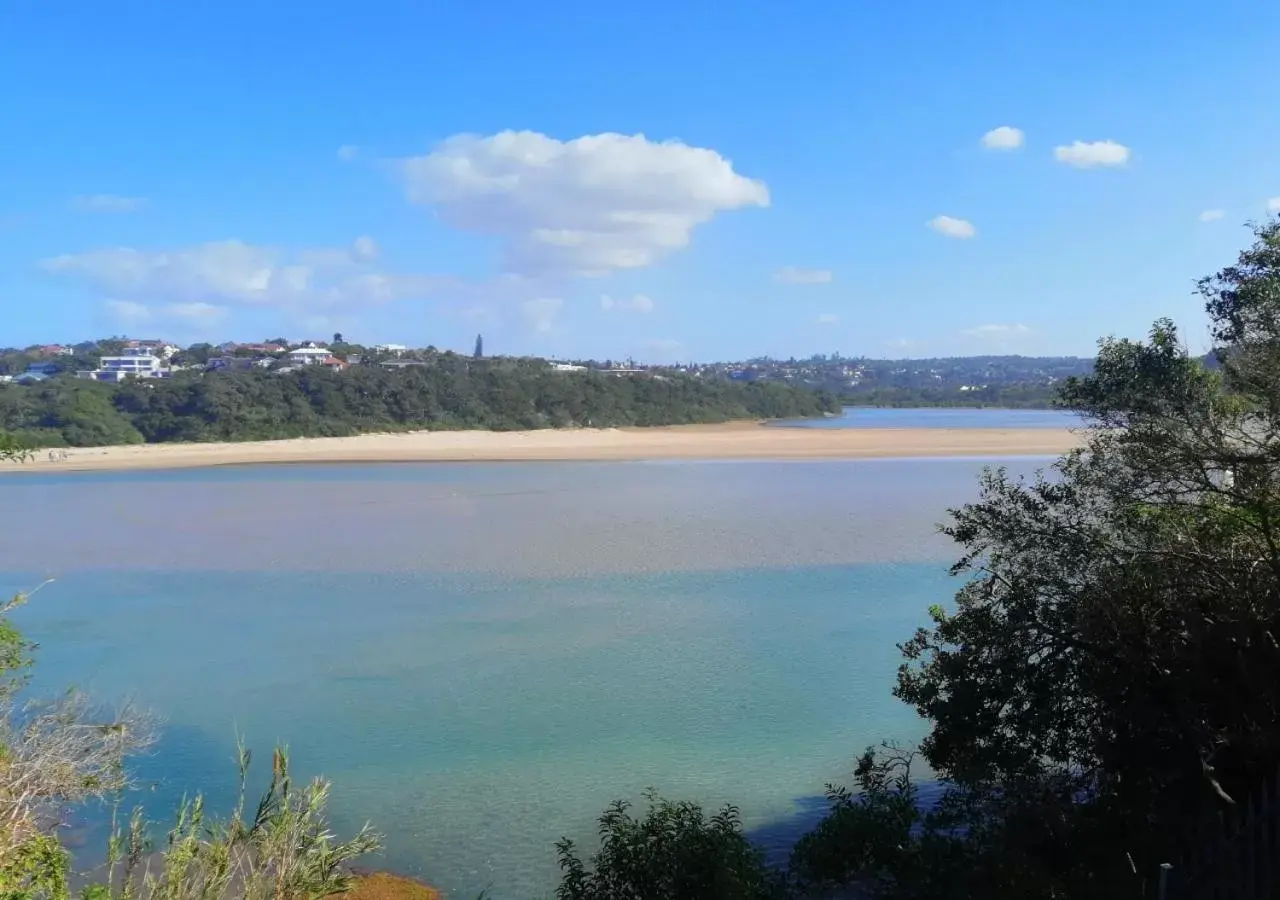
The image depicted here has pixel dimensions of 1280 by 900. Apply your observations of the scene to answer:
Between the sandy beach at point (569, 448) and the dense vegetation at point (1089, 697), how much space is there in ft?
127

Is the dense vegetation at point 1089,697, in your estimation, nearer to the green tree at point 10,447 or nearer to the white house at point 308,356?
the green tree at point 10,447

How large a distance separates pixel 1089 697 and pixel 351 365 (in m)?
71.5

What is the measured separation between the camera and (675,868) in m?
6.21

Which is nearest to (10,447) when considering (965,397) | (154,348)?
(965,397)

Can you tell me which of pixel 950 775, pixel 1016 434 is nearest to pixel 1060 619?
pixel 950 775

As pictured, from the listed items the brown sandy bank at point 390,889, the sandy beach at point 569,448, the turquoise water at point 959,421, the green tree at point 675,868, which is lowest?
the brown sandy bank at point 390,889

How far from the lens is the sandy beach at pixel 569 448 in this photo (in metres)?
45.7

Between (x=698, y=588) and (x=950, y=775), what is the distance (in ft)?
36.4

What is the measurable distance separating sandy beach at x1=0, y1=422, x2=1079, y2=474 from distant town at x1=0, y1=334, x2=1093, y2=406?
5863 millimetres

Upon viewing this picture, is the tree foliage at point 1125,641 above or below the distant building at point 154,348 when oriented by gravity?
below

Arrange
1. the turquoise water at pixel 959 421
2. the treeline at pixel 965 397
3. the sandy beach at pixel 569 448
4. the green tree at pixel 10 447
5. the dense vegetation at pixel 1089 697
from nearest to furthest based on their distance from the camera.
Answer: the dense vegetation at pixel 1089 697 → the green tree at pixel 10 447 → the sandy beach at pixel 569 448 → the turquoise water at pixel 959 421 → the treeline at pixel 965 397

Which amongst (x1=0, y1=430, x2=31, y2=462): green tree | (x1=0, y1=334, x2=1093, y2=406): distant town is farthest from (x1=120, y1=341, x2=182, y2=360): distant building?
(x1=0, y1=430, x2=31, y2=462): green tree

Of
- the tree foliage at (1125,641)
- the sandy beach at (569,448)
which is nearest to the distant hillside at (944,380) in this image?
the sandy beach at (569,448)

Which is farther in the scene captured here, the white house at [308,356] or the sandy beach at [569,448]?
the white house at [308,356]
